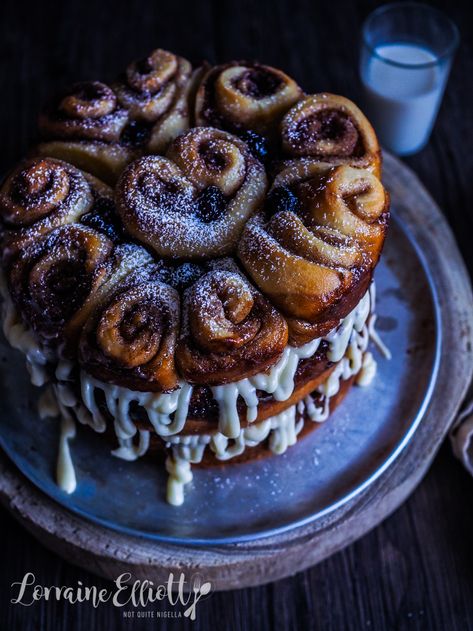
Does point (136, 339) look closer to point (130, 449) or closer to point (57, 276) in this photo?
point (57, 276)

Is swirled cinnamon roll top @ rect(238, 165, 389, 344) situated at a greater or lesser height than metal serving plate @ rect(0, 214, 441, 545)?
greater

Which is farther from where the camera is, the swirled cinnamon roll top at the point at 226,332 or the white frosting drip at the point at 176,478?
the white frosting drip at the point at 176,478

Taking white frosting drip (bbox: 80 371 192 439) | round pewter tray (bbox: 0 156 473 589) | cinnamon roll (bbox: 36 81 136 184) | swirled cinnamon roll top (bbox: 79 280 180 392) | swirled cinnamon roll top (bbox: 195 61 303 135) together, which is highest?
swirled cinnamon roll top (bbox: 195 61 303 135)

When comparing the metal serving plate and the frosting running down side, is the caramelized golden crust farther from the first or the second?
the metal serving plate

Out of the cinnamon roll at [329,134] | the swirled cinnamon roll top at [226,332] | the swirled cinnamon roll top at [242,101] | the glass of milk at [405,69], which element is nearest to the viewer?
the swirled cinnamon roll top at [226,332]

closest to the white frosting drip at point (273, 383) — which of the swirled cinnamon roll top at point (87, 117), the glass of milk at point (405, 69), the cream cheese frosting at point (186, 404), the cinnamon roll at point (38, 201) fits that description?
the cream cheese frosting at point (186, 404)

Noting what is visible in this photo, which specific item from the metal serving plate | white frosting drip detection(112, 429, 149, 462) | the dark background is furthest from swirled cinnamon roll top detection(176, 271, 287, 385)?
the dark background

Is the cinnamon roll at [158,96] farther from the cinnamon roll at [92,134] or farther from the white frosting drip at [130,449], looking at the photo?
the white frosting drip at [130,449]
